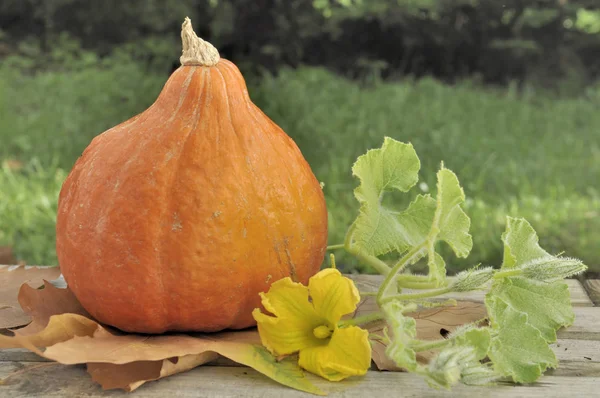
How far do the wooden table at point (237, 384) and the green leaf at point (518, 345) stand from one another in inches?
1.5

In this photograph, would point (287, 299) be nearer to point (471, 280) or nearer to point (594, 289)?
point (471, 280)

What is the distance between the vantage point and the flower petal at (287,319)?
1396 mm

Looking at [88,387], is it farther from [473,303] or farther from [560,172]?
[560,172]

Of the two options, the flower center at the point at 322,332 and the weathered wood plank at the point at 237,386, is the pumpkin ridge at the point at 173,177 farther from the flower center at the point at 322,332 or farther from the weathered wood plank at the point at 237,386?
the flower center at the point at 322,332

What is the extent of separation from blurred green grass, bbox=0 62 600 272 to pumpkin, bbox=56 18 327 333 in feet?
4.08

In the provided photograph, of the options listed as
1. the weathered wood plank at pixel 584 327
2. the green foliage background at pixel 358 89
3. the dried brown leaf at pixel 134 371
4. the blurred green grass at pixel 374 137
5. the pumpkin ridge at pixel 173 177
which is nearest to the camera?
the dried brown leaf at pixel 134 371

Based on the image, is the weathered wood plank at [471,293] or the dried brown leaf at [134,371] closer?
the dried brown leaf at [134,371]

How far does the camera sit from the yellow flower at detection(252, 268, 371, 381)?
4.46 feet

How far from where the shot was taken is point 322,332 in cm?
141

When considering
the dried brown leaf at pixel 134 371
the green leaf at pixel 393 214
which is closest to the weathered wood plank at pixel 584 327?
the green leaf at pixel 393 214

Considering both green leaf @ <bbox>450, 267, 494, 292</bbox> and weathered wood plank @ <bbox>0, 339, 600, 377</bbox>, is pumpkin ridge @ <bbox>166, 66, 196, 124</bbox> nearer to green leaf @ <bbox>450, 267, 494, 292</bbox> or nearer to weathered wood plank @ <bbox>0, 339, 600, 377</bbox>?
weathered wood plank @ <bbox>0, 339, 600, 377</bbox>

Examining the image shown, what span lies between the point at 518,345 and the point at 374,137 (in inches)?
106

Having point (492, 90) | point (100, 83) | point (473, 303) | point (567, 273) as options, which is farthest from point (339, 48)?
point (567, 273)

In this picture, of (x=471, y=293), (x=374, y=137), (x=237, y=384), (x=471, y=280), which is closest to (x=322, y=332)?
(x=237, y=384)
